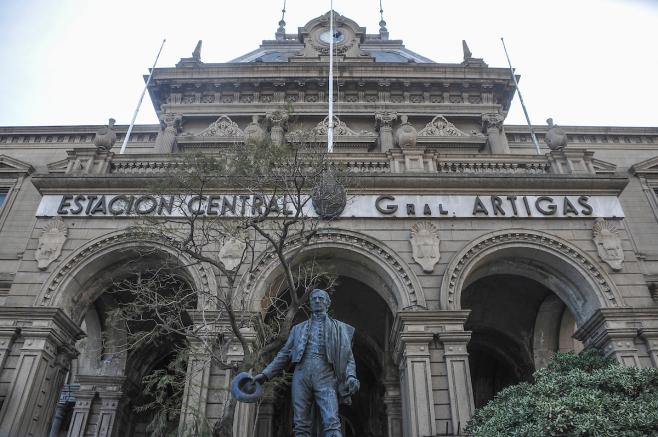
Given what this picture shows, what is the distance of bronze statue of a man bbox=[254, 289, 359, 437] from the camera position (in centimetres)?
714

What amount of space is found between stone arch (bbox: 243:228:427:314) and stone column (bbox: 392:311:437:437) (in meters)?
0.54

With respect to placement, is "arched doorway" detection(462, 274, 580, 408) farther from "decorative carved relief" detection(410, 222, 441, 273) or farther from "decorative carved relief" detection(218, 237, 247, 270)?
"decorative carved relief" detection(218, 237, 247, 270)

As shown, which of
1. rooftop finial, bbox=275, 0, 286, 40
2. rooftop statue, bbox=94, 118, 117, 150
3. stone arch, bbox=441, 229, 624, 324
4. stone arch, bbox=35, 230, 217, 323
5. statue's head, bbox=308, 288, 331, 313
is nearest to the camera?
statue's head, bbox=308, 288, 331, 313

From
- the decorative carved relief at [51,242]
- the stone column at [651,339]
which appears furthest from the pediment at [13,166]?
the stone column at [651,339]

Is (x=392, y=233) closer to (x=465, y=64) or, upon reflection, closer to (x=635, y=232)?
(x=635, y=232)

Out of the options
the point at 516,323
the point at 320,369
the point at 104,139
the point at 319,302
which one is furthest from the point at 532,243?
the point at 104,139

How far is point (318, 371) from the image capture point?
7418 millimetres

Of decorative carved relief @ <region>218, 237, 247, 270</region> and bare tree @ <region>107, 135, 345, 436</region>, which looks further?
decorative carved relief @ <region>218, 237, 247, 270</region>

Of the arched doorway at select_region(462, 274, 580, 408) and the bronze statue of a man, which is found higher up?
the arched doorway at select_region(462, 274, 580, 408)

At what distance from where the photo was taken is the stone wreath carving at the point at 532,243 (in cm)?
1288

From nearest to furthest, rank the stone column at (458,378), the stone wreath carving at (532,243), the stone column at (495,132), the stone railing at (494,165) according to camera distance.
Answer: the stone column at (458,378) → the stone wreath carving at (532,243) → the stone railing at (494,165) → the stone column at (495,132)

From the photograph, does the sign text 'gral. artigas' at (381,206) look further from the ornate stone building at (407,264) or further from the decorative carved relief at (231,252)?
the decorative carved relief at (231,252)

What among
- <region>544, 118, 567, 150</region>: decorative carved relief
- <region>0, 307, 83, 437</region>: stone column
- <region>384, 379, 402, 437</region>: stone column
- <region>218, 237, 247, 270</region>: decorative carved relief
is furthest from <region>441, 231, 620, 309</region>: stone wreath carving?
<region>0, 307, 83, 437</region>: stone column

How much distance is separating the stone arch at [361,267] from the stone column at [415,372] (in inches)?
21.1
